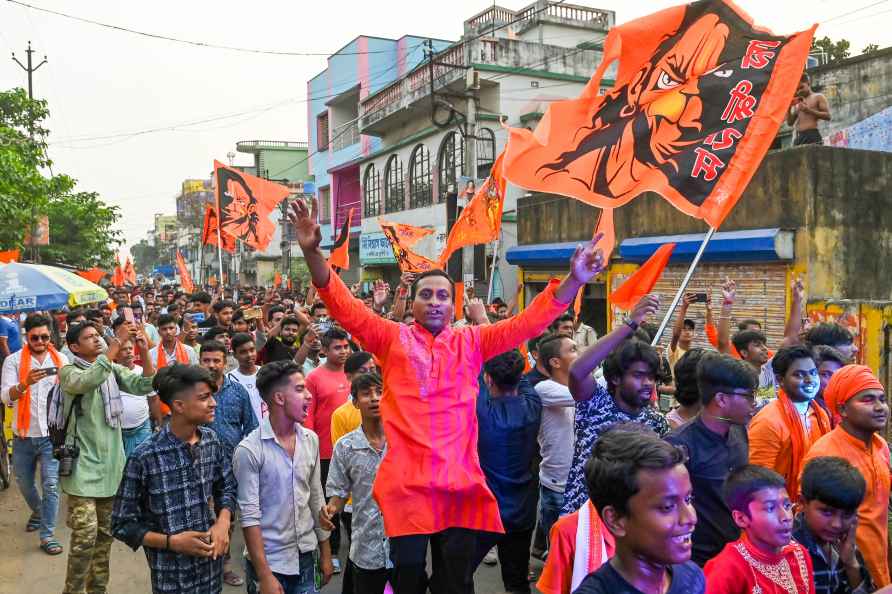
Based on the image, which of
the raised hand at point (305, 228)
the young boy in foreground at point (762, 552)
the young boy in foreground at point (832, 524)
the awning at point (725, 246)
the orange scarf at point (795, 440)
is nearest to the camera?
the young boy in foreground at point (762, 552)

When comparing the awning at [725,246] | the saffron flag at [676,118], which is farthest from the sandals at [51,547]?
the awning at [725,246]

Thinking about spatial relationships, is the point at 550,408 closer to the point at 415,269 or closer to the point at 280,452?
the point at 280,452

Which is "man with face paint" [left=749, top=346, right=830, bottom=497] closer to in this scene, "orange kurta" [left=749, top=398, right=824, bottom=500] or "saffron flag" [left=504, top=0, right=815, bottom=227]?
"orange kurta" [left=749, top=398, right=824, bottom=500]

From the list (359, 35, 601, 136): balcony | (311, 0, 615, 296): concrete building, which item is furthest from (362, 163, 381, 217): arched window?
(359, 35, 601, 136): balcony

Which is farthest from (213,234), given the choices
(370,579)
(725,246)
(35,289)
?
(370,579)

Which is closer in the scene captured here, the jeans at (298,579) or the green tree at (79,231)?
the jeans at (298,579)

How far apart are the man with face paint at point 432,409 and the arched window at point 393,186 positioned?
25821 mm

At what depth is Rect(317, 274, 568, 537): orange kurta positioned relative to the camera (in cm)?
330

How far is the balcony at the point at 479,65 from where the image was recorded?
23.7m

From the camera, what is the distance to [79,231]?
26.9 meters

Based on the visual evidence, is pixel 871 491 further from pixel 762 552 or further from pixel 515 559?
pixel 515 559

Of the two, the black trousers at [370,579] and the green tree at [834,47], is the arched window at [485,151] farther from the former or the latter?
the black trousers at [370,579]

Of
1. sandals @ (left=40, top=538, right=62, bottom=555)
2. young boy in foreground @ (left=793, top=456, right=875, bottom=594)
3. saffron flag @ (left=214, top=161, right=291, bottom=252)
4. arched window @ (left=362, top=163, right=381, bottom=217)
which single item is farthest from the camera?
arched window @ (left=362, top=163, right=381, bottom=217)

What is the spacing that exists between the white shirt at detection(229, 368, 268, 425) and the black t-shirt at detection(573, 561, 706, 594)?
13.4 ft
